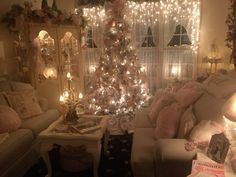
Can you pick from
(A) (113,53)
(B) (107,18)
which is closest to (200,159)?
(A) (113,53)

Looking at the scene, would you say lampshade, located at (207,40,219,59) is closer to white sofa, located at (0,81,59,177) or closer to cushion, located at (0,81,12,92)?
white sofa, located at (0,81,59,177)

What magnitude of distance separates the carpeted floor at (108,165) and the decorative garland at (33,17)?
220 centimetres

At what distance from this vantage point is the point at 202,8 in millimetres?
4969

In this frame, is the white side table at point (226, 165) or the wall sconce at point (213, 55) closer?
the white side table at point (226, 165)

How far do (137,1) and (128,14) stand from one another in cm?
34

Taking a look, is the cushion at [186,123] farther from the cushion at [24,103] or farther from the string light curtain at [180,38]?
the string light curtain at [180,38]

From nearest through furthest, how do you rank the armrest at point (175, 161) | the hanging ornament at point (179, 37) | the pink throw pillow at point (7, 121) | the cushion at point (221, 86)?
the armrest at point (175, 161), the cushion at point (221, 86), the pink throw pillow at point (7, 121), the hanging ornament at point (179, 37)

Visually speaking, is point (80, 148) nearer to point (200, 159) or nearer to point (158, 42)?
point (200, 159)

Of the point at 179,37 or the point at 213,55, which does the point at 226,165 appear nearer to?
the point at 213,55

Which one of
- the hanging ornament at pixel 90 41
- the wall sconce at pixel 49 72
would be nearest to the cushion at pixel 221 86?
the wall sconce at pixel 49 72

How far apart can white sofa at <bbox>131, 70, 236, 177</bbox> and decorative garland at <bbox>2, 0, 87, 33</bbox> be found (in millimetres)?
2756

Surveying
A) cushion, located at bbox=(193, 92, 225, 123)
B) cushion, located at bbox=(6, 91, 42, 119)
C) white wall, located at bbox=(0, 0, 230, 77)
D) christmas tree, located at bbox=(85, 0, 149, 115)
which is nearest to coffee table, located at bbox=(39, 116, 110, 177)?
cushion, located at bbox=(6, 91, 42, 119)

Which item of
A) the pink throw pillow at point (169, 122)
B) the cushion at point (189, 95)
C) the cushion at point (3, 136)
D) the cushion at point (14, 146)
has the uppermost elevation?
the cushion at point (189, 95)

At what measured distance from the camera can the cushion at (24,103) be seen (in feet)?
10.8
